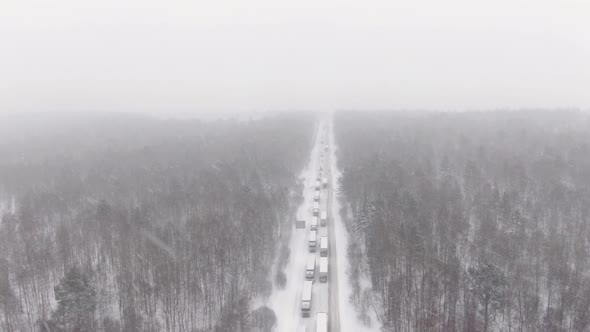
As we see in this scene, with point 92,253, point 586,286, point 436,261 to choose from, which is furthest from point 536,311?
point 92,253

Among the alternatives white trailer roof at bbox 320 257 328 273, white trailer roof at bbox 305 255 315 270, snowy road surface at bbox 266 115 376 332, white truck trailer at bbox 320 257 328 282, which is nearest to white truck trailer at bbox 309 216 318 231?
snowy road surface at bbox 266 115 376 332

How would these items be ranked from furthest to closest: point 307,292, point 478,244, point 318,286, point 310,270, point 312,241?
point 312,241
point 478,244
point 310,270
point 318,286
point 307,292

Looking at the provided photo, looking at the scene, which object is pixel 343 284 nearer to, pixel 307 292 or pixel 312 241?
pixel 307 292

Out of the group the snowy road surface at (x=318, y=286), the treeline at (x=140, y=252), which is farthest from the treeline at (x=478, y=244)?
the treeline at (x=140, y=252)

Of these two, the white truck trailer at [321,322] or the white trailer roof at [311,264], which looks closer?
the white truck trailer at [321,322]

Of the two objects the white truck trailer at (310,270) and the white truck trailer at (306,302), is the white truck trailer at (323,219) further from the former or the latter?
the white truck trailer at (306,302)

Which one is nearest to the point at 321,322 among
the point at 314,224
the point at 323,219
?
the point at 314,224
